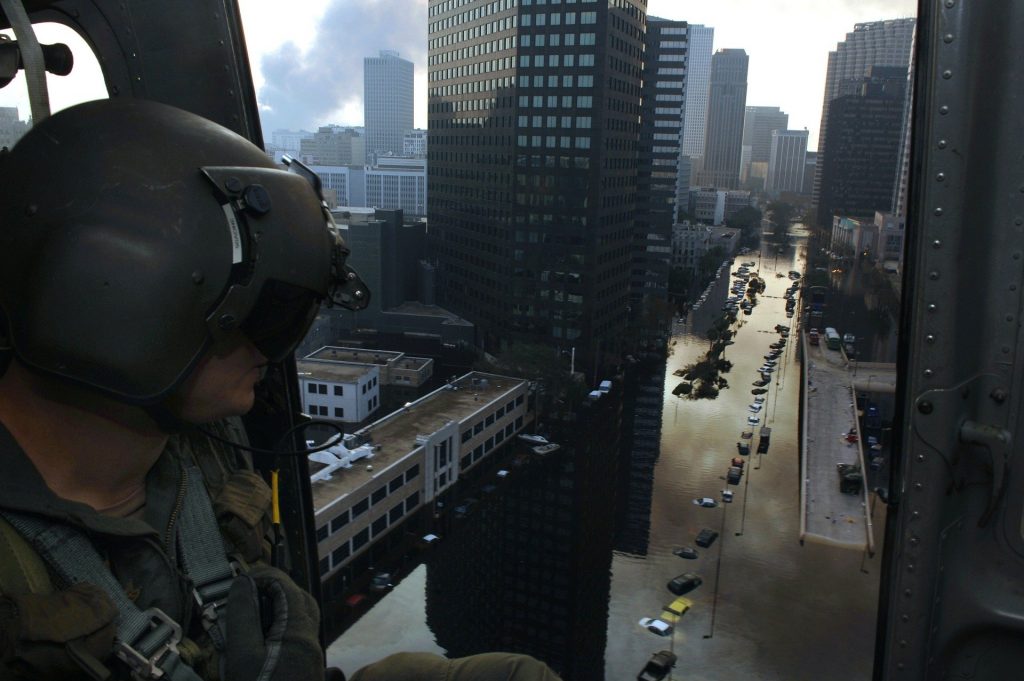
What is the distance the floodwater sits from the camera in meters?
8.18

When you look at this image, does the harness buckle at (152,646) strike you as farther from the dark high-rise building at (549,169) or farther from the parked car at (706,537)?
the dark high-rise building at (549,169)

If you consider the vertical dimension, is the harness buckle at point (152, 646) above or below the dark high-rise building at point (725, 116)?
below

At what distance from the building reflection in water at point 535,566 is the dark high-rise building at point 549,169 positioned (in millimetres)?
5362

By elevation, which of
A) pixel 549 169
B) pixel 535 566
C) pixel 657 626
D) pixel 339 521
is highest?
pixel 549 169

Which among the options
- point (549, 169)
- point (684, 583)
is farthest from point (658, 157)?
point (684, 583)

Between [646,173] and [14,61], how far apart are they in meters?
25.2

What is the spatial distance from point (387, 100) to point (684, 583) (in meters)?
49.3

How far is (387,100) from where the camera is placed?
5334cm

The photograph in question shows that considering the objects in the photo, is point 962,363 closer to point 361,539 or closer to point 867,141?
point 361,539

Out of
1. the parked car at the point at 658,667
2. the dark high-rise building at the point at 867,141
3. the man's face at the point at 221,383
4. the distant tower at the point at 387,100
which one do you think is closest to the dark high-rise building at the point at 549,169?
the parked car at the point at 658,667

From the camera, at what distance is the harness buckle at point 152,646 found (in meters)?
0.77

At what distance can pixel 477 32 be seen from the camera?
19.5 metres

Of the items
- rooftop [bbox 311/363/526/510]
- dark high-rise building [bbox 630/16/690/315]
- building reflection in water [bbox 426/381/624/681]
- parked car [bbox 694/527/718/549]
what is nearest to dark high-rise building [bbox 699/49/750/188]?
dark high-rise building [bbox 630/16/690/315]

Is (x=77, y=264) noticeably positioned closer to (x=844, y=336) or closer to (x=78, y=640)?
(x=78, y=640)
